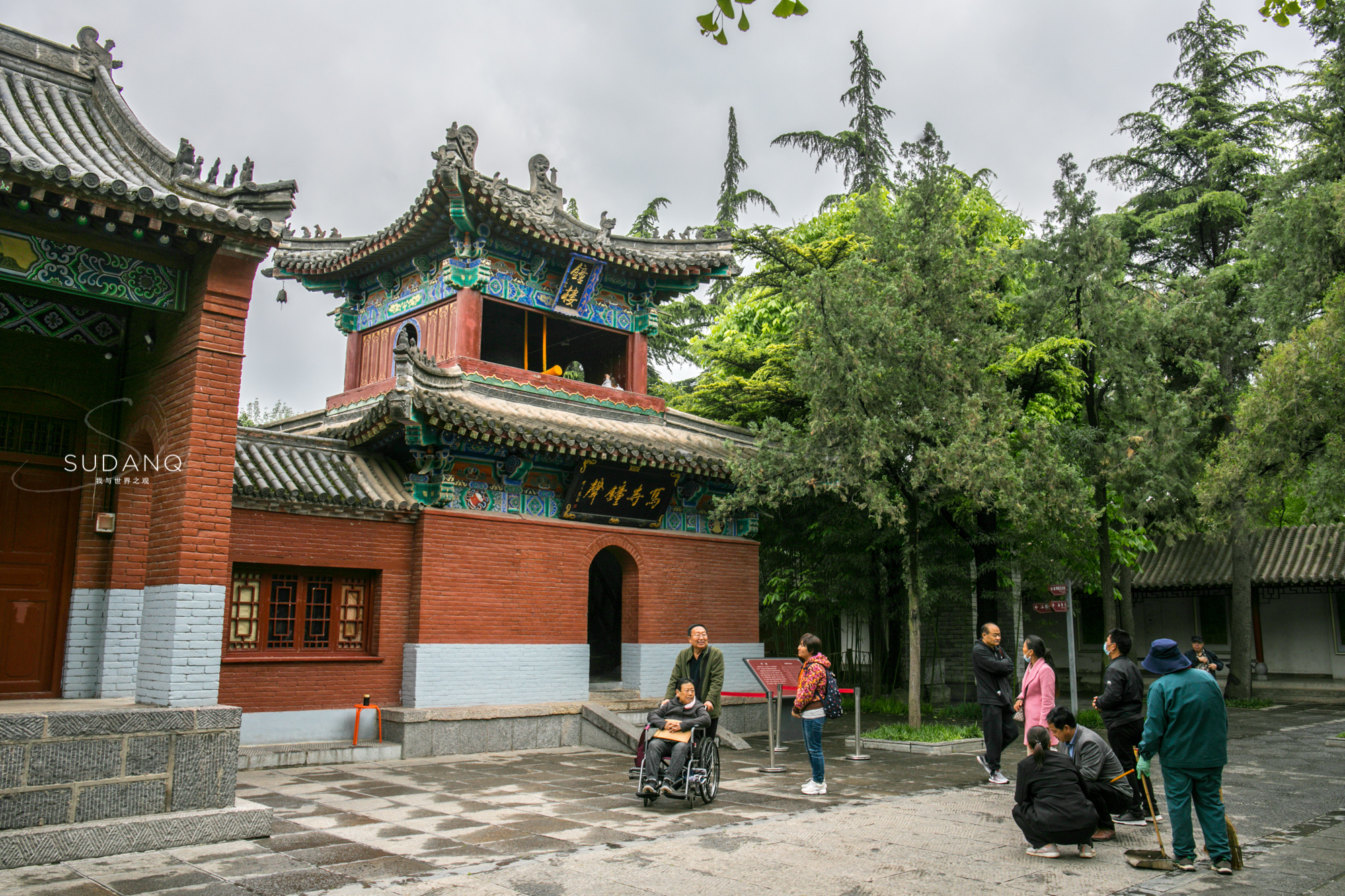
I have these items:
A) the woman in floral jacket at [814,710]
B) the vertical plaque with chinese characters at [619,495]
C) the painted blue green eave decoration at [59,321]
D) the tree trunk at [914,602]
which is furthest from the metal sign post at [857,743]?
the painted blue green eave decoration at [59,321]

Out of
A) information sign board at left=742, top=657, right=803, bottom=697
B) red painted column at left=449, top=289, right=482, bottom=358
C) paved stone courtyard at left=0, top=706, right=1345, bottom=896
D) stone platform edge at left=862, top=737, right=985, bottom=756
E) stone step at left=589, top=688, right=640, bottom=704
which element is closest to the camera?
paved stone courtyard at left=0, top=706, right=1345, bottom=896

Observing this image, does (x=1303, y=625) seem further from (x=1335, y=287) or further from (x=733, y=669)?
(x=733, y=669)

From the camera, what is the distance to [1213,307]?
53.3ft

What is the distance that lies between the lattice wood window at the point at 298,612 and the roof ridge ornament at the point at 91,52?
17.2 ft

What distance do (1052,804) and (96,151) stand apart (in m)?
9.16

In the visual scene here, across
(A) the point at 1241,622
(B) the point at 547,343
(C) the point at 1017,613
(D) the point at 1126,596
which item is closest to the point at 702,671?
(B) the point at 547,343

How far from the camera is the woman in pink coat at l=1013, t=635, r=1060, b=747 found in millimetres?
7805

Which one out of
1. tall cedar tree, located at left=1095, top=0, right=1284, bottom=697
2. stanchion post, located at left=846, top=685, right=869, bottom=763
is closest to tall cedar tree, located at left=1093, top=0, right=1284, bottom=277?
tall cedar tree, located at left=1095, top=0, right=1284, bottom=697

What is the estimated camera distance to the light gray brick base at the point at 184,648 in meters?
6.89

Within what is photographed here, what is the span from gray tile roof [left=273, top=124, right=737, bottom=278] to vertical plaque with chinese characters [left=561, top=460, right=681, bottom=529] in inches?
137

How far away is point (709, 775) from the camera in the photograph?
25.3ft

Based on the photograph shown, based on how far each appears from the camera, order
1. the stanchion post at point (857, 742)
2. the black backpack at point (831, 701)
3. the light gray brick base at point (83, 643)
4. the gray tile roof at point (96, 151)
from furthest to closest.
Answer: the stanchion post at point (857, 742) → the black backpack at point (831, 701) → the light gray brick base at point (83, 643) → the gray tile roof at point (96, 151)

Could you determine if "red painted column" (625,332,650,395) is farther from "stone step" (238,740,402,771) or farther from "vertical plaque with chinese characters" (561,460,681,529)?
"stone step" (238,740,402,771)

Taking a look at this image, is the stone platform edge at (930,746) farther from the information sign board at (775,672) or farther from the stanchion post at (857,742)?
the information sign board at (775,672)
